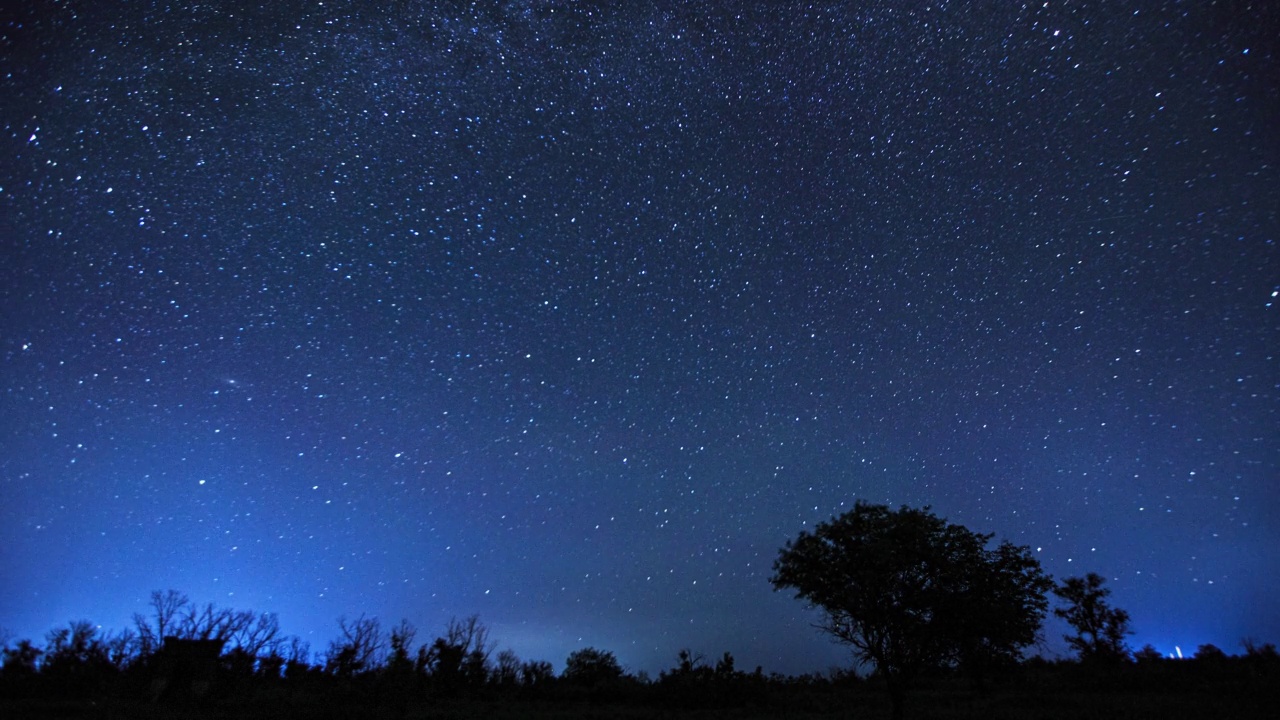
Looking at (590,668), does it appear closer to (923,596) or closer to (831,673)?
(831,673)

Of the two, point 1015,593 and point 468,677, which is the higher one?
point 1015,593

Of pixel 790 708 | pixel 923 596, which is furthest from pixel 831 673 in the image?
pixel 923 596

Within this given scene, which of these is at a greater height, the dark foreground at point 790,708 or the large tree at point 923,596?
the large tree at point 923,596

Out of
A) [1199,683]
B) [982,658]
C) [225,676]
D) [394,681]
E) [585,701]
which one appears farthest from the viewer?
[225,676]

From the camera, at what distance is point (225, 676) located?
39656mm

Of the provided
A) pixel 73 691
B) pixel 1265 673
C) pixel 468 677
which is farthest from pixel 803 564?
pixel 73 691

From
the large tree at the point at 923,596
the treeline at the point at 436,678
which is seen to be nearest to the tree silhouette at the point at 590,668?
the treeline at the point at 436,678

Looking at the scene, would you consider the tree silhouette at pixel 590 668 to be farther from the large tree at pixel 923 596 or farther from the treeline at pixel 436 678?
the large tree at pixel 923 596

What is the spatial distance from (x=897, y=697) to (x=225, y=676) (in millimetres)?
40890

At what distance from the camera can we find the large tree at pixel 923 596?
18016 millimetres

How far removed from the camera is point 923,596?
1822cm

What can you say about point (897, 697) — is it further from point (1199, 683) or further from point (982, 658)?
point (1199, 683)

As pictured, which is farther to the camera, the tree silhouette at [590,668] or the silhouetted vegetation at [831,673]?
the tree silhouette at [590,668]

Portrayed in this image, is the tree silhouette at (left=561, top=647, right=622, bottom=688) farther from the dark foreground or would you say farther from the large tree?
the large tree
